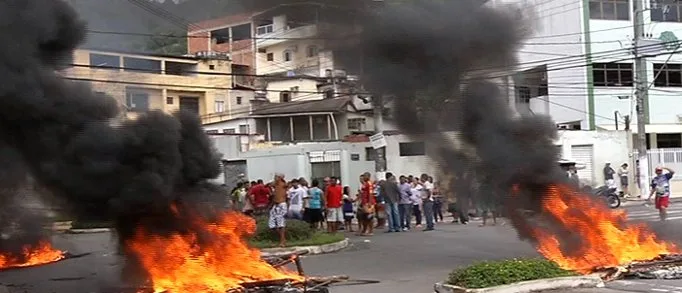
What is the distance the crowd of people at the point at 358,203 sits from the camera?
17281 millimetres

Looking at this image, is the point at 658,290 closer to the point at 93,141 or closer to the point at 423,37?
the point at 423,37

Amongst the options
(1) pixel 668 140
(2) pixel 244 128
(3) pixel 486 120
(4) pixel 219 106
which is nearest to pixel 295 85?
(4) pixel 219 106

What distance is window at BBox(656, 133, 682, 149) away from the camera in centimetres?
3272

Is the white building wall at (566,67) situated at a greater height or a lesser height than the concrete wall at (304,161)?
greater

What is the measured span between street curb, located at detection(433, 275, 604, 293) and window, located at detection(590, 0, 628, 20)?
23920mm

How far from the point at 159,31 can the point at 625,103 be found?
24502 mm

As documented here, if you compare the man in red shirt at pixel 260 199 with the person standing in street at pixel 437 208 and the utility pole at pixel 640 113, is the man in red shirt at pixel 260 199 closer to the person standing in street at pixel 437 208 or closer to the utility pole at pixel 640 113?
the person standing in street at pixel 437 208

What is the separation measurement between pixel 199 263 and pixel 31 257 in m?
5.71

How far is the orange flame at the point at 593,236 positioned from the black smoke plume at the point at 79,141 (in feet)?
15.6

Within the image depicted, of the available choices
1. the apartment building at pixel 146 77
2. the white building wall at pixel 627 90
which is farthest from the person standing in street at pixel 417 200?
the white building wall at pixel 627 90

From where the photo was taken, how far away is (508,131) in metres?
10.8

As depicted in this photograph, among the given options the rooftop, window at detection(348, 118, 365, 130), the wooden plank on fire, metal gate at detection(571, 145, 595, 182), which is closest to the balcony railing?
the wooden plank on fire

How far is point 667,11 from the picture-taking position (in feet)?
107

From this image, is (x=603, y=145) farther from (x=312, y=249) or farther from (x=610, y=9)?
(x=312, y=249)
